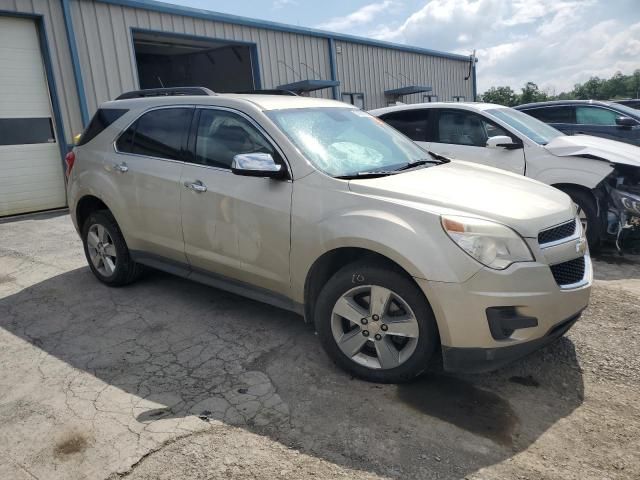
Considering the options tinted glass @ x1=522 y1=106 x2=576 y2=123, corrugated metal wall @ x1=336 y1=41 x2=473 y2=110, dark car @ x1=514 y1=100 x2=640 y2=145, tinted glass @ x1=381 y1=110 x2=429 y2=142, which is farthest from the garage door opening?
dark car @ x1=514 y1=100 x2=640 y2=145

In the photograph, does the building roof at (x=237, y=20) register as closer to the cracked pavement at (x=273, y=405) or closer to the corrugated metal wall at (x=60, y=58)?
the corrugated metal wall at (x=60, y=58)

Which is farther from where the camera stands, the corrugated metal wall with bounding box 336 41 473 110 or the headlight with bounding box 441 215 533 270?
the corrugated metal wall with bounding box 336 41 473 110

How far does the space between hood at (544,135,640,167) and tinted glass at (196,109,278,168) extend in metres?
3.87

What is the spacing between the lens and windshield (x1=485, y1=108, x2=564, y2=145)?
20.6 ft

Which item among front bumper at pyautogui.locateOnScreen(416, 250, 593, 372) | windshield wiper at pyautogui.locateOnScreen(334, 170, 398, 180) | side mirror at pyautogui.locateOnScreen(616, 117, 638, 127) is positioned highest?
windshield wiper at pyautogui.locateOnScreen(334, 170, 398, 180)

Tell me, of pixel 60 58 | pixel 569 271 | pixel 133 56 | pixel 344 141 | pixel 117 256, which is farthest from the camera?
pixel 133 56

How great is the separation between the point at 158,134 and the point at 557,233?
10.5ft

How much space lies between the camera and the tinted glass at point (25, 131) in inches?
366

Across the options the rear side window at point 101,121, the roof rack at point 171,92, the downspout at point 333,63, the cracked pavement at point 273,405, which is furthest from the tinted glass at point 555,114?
Result: the downspout at point 333,63

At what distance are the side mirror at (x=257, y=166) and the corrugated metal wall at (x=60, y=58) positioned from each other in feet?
26.6

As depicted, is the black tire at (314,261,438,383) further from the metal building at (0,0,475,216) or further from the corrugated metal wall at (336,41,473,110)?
the corrugated metal wall at (336,41,473,110)

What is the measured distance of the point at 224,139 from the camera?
3902 millimetres

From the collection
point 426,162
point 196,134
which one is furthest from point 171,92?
point 426,162

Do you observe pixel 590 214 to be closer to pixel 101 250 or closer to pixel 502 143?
pixel 502 143
